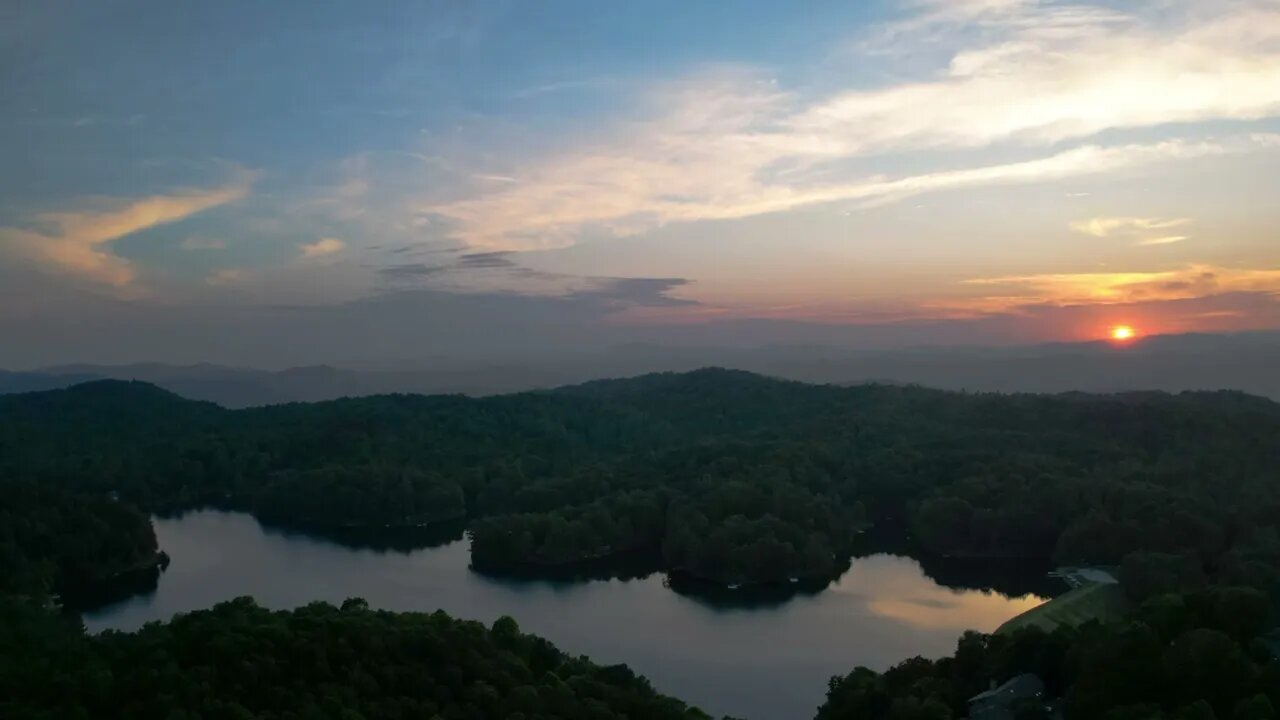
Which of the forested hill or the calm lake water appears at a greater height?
the forested hill

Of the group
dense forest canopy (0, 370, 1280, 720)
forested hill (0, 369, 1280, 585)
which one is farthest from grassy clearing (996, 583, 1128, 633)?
forested hill (0, 369, 1280, 585)

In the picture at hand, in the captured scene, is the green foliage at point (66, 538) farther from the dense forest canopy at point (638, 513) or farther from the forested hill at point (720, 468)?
the forested hill at point (720, 468)

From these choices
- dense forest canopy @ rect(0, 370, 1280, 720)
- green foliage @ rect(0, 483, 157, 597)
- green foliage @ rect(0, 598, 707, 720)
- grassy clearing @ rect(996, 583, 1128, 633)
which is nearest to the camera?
green foliage @ rect(0, 598, 707, 720)

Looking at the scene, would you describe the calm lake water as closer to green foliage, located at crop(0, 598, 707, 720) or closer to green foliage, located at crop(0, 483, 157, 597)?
green foliage, located at crop(0, 483, 157, 597)

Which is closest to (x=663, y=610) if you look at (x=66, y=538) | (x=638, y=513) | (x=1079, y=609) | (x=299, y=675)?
(x=638, y=513)

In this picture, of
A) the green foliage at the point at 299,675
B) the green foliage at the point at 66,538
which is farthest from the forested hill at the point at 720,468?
the green foliage at the point at 299,675

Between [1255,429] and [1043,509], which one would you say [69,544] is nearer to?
[1043,509]

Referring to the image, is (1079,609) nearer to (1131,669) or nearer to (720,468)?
(1131,669)
